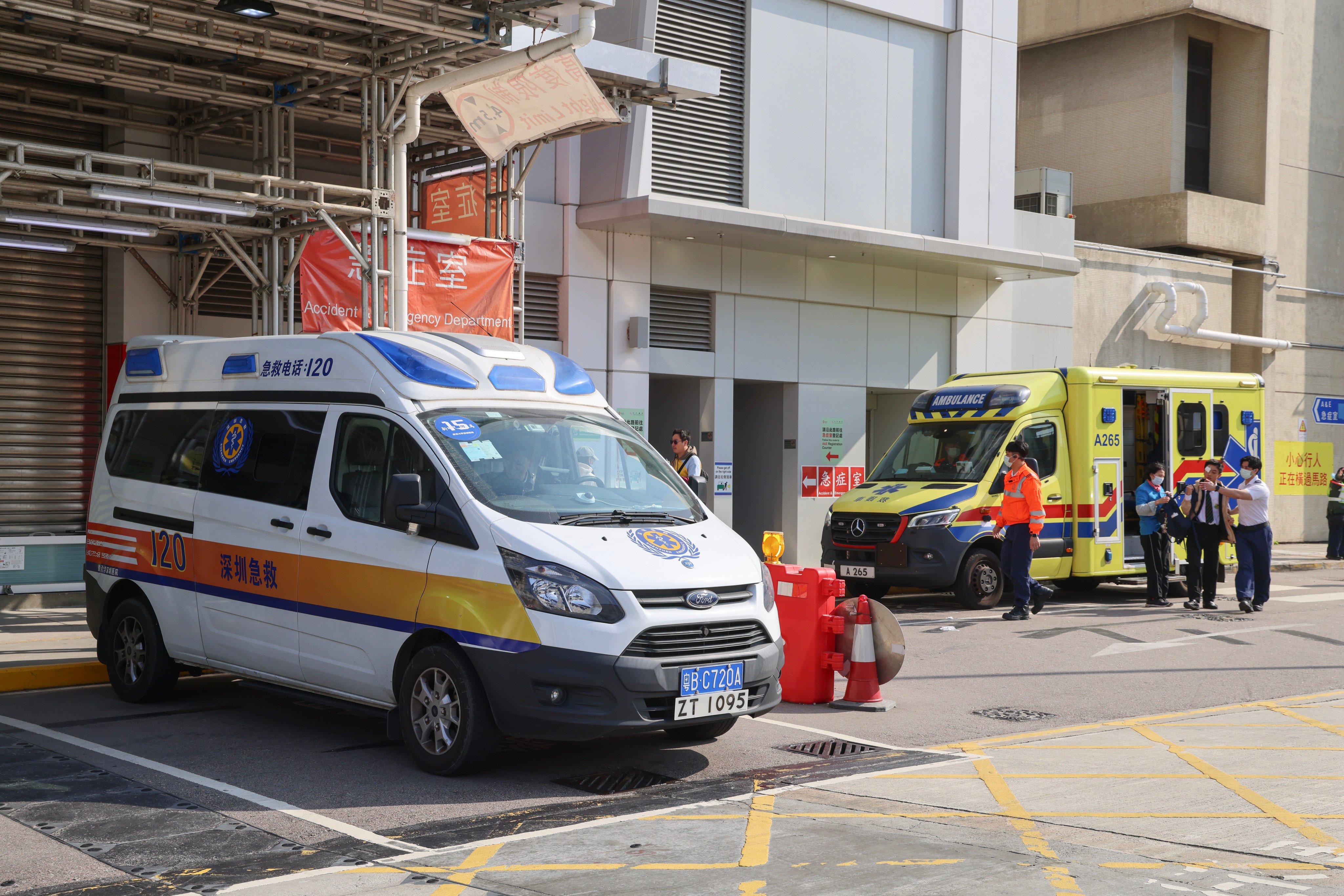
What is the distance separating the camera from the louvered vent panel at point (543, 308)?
17.6m

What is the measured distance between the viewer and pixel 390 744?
7996mm

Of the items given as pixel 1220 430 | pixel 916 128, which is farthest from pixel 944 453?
pixel 916 128

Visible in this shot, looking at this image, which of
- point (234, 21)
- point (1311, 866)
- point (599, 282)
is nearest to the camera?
point (1311, 866)

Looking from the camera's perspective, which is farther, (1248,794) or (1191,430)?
(1191,430)

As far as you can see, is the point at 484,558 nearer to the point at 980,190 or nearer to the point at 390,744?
the point at 390,744

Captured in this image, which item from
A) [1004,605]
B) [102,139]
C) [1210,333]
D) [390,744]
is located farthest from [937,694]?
[1210,333]

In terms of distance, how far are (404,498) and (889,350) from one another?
1522 cm

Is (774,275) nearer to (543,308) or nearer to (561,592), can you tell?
(543,308)

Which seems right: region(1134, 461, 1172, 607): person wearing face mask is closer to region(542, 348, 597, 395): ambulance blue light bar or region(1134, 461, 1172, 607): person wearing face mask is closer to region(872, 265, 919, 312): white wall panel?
region(872, 265, 919, 312): white wall panel

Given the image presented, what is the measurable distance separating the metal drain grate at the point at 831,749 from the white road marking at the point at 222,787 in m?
2.85

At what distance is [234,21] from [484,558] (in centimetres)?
683

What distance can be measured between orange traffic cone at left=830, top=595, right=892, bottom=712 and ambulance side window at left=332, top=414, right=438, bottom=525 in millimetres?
3379

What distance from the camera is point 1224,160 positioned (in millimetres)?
28672

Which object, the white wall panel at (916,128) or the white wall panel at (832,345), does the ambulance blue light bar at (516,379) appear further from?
the white wall panel at (916,128)
